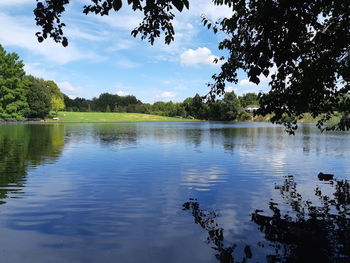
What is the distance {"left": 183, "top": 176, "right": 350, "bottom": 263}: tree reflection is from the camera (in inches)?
320

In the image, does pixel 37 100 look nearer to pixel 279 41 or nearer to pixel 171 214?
pixel 171 214

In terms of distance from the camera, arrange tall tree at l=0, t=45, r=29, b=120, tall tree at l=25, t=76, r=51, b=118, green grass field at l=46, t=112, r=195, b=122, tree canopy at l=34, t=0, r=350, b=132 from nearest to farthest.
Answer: tree canopy at l=34, t=0, r=350, b=132 < tall tree at l=0, t=45, r=29, b=120 < tall tree at l=25, t=76, r=51, b=118 < green grass field at l=46, t=112, r=195, b=122

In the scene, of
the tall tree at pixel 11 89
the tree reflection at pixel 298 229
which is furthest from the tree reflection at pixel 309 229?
the tall tree at pixel 11 89

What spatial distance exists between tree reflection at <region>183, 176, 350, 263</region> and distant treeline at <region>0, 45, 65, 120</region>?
112393 mm

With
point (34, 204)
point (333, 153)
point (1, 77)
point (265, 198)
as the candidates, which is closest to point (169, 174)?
point (265, 198)

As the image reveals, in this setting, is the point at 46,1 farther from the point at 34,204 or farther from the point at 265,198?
the point at 265,198

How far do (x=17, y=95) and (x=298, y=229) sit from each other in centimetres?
12207

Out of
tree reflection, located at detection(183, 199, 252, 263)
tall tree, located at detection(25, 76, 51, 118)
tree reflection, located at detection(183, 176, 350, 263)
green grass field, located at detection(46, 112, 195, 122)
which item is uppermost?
tall tree, located at detection(25, 76, 51, 118)

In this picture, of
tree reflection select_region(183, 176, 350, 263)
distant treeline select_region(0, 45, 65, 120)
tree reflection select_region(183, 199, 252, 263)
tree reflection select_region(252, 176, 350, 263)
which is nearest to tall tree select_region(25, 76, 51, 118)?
distant treeline select_region(0, 45, 65, 120)

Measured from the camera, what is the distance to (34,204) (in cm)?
1264

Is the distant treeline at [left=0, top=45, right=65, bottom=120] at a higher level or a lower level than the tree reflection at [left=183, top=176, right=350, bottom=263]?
higher

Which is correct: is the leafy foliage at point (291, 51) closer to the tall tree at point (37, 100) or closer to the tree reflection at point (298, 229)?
the tree reflection at point (298, 229)

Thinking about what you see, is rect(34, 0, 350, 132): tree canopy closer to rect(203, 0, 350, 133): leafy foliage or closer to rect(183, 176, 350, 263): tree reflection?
rect(203, 0, 350, 133): leafy foliage

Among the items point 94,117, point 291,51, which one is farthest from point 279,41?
point 94,117
